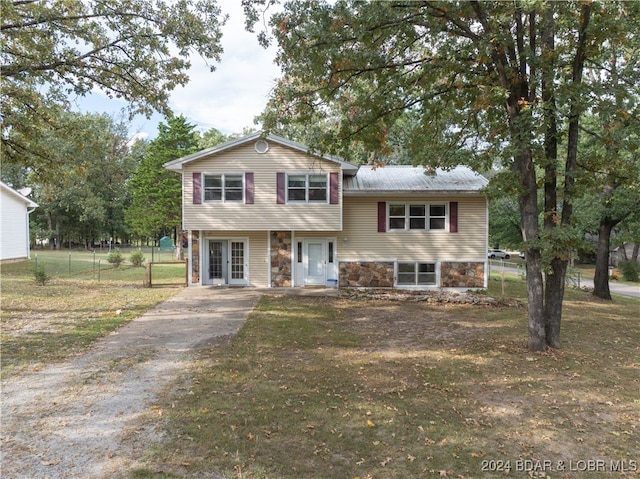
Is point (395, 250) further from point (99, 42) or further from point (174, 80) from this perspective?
point (99, 42)

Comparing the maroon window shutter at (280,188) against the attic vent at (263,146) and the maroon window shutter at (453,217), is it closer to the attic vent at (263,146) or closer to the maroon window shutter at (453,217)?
the attic vent at (263,146)

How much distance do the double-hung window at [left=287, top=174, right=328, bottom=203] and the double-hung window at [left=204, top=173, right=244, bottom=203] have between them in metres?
1.90

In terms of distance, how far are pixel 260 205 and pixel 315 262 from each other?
127 inches

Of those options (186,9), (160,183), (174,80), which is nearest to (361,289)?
(174,80)

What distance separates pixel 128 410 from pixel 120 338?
3.57m

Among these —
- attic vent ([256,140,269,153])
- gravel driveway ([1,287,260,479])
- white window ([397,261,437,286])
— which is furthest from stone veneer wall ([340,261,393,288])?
gravel driveway ([1,287,260,479])

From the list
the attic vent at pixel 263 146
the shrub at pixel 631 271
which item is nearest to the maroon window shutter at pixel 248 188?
the attic vent at pixel 263 146

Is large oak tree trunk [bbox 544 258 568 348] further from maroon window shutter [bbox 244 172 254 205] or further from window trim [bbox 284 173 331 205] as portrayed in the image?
maroon window shutter [bbox 244 172 254 205]

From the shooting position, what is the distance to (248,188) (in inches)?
576

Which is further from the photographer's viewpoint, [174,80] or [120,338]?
[174,80]

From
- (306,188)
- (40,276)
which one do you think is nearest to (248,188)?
(306,188)

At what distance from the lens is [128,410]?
4.52 metres

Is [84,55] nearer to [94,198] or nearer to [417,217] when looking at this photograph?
[417,217]

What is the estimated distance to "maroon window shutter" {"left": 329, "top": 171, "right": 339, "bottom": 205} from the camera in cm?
1453
